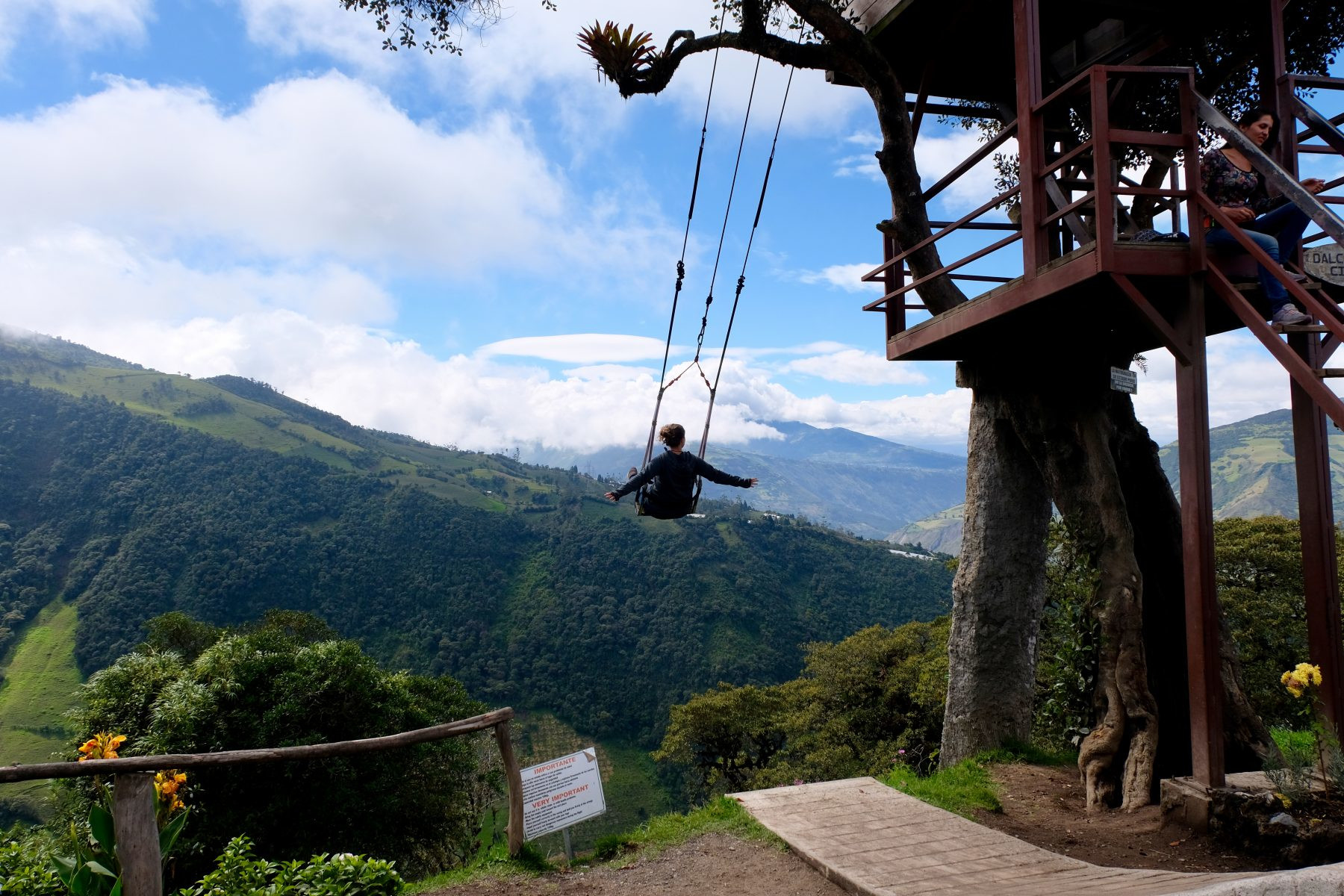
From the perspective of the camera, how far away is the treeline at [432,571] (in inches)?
3282

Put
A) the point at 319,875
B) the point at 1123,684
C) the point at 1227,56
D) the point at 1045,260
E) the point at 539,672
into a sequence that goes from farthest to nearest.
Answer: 1. the point at 539,672
2. the point at 1227,56
3. the point at 1123,684
4. the point at 1045,260
5. the point at 319,875

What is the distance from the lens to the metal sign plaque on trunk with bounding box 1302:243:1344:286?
16.3 feet

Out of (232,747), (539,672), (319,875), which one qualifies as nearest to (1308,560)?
(319,875)


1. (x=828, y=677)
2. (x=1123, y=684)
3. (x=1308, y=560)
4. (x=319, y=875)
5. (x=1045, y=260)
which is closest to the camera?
(x=319, y=875)

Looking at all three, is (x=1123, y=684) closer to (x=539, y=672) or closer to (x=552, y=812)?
(x=552, y=812)

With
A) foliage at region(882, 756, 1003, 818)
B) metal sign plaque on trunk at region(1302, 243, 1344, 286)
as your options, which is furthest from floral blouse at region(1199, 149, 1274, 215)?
foliage at region(882, 756, 1003, 818)

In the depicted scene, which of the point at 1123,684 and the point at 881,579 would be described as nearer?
the point at 1123,684

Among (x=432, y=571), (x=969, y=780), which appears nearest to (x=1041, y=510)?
(x=969, y=780)

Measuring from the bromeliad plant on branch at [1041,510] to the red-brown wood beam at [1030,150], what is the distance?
1.94 meters

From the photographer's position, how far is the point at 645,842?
252 inches

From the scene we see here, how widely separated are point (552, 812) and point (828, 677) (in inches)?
986

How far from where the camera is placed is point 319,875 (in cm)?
468

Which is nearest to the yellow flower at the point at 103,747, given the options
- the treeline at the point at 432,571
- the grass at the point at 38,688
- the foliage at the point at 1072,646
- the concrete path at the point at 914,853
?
the concrete path at the point at 914,853

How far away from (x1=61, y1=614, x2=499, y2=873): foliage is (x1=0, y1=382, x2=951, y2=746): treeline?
55187 millimetres
